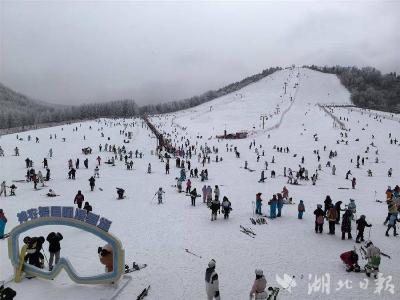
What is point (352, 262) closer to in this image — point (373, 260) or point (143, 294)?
point (373, 260)

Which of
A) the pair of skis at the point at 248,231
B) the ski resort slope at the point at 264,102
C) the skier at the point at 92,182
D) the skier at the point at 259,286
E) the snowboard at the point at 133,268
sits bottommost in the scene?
the snowboard at the point at 133,268

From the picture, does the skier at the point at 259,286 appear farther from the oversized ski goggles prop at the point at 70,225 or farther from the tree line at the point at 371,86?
the tree line at the point at 371,86

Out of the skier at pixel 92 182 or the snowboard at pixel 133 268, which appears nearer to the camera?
the snowboard at pixel 133 268

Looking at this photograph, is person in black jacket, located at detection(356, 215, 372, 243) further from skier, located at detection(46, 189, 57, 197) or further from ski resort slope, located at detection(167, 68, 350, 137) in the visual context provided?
ski resort slope, located at detection(167, 68, 350, 137)

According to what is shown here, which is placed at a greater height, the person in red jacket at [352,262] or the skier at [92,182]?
the skier at [92,182]

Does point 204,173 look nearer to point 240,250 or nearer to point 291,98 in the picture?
point 240,250

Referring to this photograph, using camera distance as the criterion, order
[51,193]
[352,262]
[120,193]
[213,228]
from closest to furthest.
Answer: [352,262] < [213,228] < [120,193] < [51,193]

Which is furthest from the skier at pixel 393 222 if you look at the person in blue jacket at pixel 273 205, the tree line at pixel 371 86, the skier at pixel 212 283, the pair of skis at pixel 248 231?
the tree line at pixel 371 86

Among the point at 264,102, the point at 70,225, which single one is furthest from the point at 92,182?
the point at 264,102
